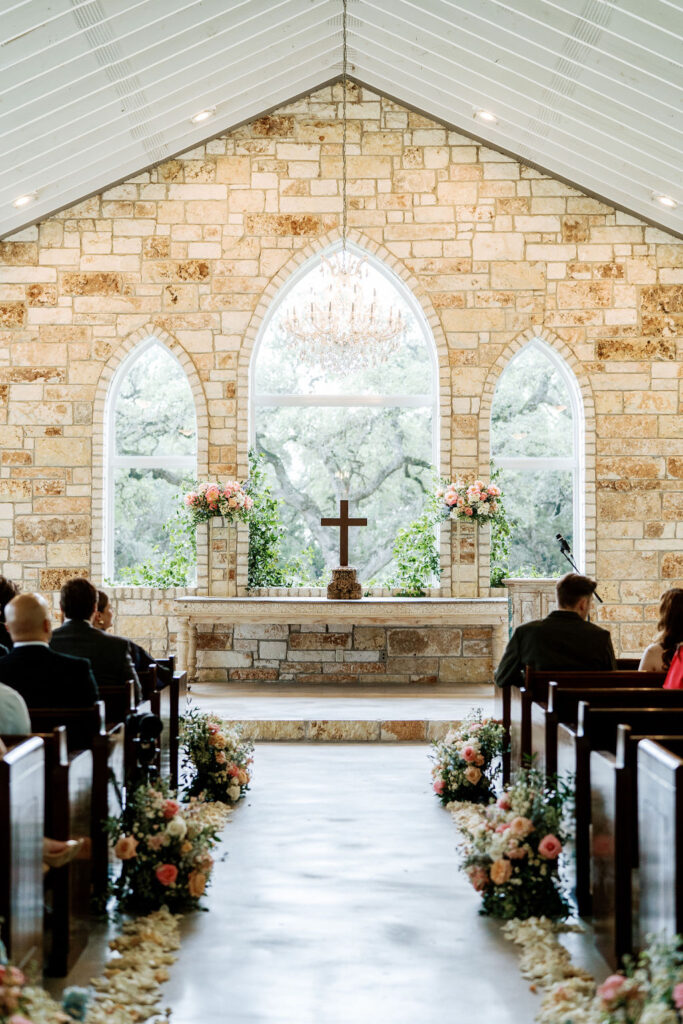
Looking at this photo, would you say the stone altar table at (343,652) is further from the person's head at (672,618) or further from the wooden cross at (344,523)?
the person's head at (672,618)

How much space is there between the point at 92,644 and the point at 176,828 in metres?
1.02

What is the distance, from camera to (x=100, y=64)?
7535mm

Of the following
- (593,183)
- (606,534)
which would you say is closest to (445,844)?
(606,534)

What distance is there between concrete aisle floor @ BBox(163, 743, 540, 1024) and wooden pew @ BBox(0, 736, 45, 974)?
515 millimetres

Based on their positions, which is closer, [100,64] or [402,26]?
[100,64]

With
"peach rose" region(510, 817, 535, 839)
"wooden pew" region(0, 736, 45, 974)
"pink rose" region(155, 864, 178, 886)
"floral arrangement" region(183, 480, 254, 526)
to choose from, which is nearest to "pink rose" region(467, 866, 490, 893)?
"peach rose" region(510, 817, 535, 839)

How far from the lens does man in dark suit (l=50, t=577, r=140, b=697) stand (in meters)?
4.79

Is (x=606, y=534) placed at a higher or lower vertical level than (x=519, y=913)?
higher

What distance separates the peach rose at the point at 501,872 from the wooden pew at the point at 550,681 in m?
0.88

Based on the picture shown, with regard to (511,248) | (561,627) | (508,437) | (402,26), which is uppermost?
(402,26)

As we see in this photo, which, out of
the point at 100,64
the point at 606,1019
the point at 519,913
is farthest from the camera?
the point at 100,64

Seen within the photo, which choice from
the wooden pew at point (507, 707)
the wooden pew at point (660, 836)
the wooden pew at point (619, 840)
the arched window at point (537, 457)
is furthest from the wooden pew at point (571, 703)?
the arched window at point (537, 457)

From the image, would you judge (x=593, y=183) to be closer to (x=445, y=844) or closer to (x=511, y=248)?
(x=511, y=248)

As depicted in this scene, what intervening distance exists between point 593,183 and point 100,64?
444cm
